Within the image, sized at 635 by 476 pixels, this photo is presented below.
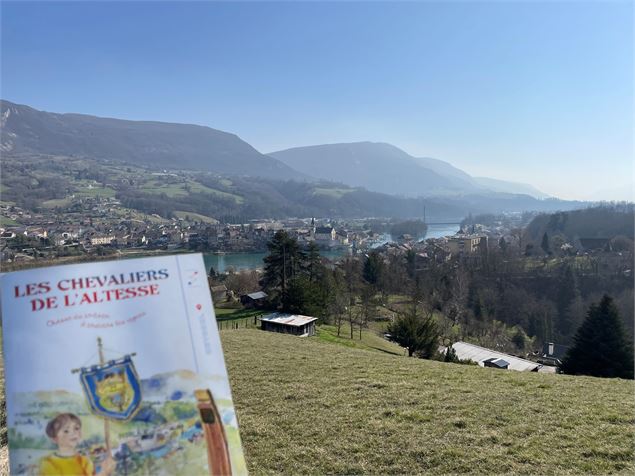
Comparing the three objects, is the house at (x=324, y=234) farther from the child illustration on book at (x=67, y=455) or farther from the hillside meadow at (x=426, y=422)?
the child illustration on book at (x=67, y=455)

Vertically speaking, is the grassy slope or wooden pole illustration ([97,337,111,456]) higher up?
wooden pole illustration ([97,337,111,456])

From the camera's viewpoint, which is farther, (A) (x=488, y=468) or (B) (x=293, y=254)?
(B) (x=293, y=254)

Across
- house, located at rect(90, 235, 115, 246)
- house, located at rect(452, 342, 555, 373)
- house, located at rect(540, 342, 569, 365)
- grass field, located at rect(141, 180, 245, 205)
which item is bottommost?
house, located at rect(540, 342, 569, 365)

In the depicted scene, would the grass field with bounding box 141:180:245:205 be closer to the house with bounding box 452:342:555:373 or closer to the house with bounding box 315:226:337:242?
the house with bounding box 315:226:337:242

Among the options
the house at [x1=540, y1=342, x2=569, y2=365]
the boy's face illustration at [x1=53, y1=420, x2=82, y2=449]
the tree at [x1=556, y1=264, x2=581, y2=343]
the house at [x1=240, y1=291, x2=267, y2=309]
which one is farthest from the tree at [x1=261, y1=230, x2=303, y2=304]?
the tree at [x1=556, y1=264, x2=581, y2=343]

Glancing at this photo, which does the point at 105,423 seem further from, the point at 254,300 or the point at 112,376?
the point at 254,300

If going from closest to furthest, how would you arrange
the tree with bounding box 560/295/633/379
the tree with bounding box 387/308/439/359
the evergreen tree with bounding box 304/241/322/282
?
the tree with bounding box 387/308/439/359
the tree with bounding box 560/295/633/379
the evergreen tree with bounding box 304/241/322/282

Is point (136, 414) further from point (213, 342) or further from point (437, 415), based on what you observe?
point (437, 415)

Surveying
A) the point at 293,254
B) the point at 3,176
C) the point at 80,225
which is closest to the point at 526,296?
the point at 293,254
